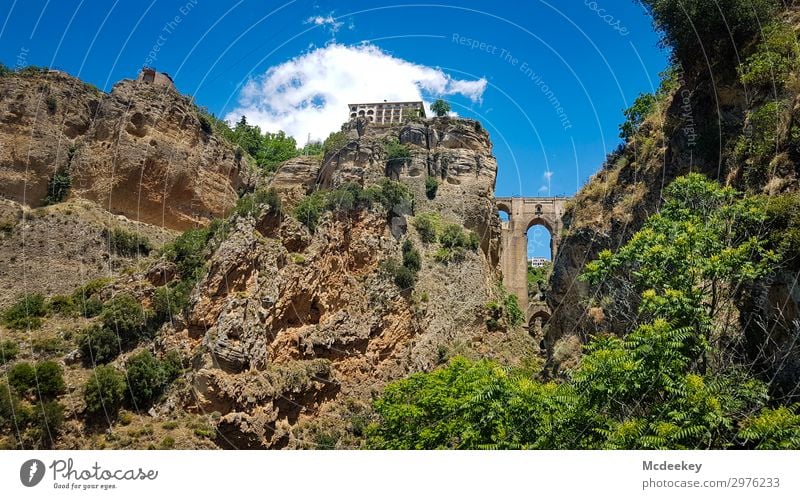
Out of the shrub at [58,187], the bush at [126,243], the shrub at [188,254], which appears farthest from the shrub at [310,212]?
the shrub at [58,187]

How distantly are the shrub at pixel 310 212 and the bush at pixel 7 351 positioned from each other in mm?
15357

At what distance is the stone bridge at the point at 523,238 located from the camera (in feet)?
192

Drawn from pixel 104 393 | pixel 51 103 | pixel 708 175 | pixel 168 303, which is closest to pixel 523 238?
pixel 168 303

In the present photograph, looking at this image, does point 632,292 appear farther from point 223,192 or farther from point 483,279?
point 223,192

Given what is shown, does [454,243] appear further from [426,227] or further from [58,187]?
[58,187]

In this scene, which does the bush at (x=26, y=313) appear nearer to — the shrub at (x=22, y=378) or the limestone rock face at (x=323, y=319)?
the shrub at (x=22, y=378)

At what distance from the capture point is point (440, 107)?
6166cm

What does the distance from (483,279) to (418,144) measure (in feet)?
45.4

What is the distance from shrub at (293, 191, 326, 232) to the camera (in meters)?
36.2

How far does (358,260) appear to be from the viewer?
37.6 m

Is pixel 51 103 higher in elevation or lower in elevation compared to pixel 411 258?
higher

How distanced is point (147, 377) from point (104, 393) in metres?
1.82

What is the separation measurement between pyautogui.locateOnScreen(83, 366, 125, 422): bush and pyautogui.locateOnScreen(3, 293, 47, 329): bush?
5.28 metres

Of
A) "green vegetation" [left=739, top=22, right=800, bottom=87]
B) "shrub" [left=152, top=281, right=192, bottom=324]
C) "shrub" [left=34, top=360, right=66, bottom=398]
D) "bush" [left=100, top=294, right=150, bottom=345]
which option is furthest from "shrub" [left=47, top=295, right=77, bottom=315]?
"green vegetation" [left=739, top=22, right=800, bottom=87]
